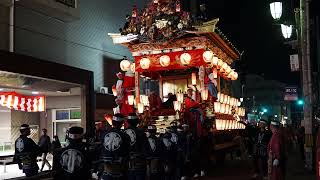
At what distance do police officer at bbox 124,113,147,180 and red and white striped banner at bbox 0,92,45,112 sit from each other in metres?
12.0

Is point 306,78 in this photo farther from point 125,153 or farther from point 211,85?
point 125,153

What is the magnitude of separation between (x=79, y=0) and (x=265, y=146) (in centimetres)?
1217

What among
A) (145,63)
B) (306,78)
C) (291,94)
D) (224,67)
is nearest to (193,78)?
(224,67)

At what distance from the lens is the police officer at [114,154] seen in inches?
324

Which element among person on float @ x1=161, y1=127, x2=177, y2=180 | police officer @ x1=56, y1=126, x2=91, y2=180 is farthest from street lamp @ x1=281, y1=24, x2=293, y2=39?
police officer @ x1=56, y1=126, x2=91, y2=180

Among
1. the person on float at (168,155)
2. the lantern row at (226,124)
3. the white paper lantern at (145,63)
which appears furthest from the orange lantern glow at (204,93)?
the person on float at (168,155)

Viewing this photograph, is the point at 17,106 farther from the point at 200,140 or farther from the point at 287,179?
the point at 287,179

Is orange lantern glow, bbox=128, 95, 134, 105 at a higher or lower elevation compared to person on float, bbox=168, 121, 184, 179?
higher

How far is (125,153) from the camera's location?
8352 millimetres

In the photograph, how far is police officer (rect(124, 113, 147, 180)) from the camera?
9.62m

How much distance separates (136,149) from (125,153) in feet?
5.14

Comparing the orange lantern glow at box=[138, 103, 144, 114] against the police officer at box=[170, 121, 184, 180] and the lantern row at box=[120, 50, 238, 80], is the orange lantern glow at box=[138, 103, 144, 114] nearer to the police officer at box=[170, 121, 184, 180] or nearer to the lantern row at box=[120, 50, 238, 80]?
the lantern row at box=[120, 50, 238, 80]

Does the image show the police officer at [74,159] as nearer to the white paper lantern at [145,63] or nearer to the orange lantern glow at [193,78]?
the white paper lantern at [145,63]

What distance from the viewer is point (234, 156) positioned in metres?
27.8
